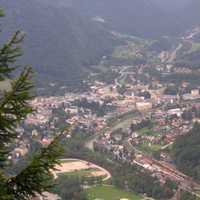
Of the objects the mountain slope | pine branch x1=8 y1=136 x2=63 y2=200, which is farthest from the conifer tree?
the mountain slope

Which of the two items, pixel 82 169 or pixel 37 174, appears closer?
pixel 37 174

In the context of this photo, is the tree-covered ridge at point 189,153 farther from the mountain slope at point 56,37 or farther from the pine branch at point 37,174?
the mountain slope at point 56,37

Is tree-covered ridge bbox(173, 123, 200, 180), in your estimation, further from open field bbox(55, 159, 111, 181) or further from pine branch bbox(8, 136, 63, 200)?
pine branch bbox(8, 136, 63, 200)

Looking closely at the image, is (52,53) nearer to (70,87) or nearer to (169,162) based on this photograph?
(70,87)

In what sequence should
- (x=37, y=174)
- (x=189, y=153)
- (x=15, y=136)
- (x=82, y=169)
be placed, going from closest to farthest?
(x=37, y=174) < (x=15, y=136) < (x=82, y=169) < (x=189, y=153)

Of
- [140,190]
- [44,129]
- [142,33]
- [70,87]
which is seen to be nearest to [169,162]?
[140,190]

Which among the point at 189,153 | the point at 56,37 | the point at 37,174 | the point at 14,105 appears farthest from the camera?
the point at 56,37

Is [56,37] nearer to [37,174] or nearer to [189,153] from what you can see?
[189,153]

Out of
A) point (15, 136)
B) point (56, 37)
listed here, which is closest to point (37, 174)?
point (15, 136)
